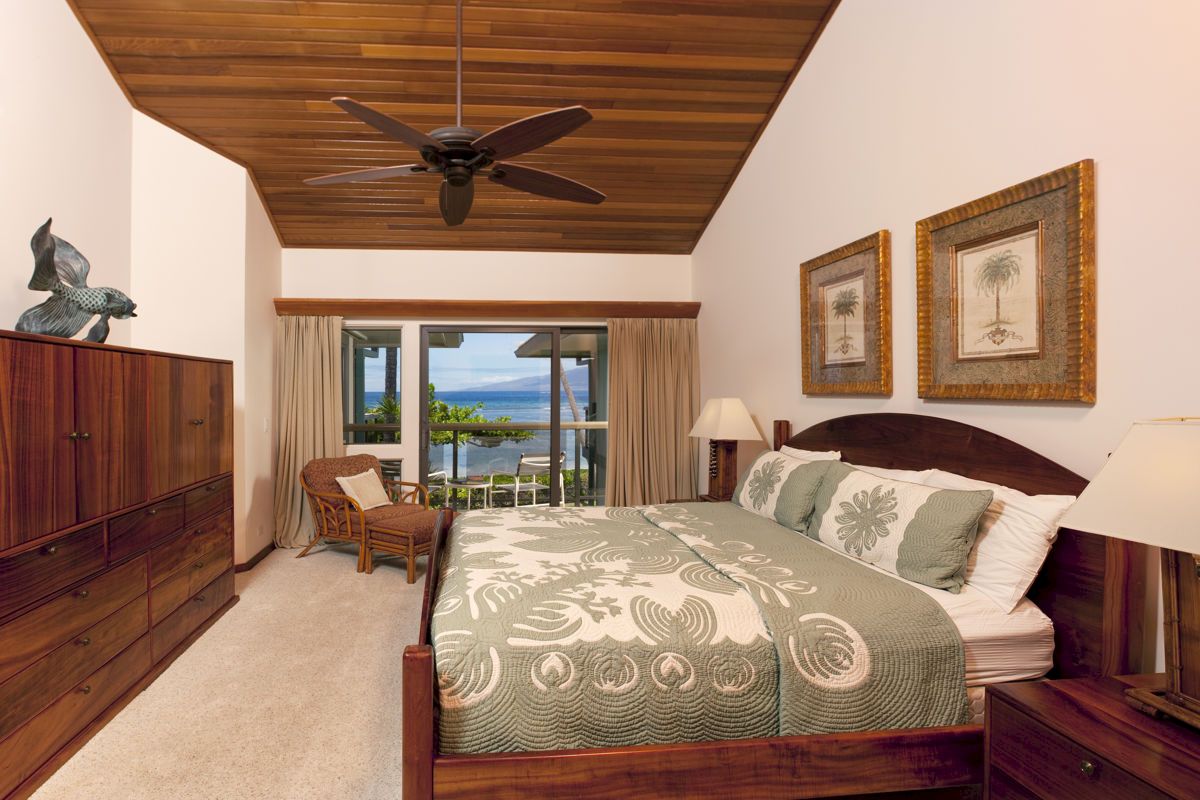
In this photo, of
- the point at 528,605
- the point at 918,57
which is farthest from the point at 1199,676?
the point at 918,57

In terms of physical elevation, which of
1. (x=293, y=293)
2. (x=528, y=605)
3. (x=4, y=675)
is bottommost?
(x=4, y=675)

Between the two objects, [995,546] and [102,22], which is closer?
[995,546]

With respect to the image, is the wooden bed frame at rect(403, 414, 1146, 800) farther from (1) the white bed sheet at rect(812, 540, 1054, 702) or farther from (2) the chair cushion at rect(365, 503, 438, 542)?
(2) the chair cushion at rect(365, 503, 438, 542)

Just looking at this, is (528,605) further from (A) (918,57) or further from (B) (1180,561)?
(A) (918,57)

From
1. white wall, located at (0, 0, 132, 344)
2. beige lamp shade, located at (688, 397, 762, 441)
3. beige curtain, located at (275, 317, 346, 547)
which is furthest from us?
beige curtain, located at (275, 317, 346, 547)

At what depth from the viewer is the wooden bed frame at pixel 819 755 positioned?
1583mm

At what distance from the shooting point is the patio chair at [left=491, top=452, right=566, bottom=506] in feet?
18.6

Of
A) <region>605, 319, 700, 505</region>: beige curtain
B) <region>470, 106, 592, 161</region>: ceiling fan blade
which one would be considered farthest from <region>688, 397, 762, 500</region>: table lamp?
<region>470, 106, 592, 161</region>: ceiling fan blade

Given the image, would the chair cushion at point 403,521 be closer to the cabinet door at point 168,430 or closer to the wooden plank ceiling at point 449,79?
the cabinet door at point 168,430

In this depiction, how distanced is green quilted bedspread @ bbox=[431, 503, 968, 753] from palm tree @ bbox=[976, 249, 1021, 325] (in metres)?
1.14

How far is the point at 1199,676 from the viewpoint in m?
1.31

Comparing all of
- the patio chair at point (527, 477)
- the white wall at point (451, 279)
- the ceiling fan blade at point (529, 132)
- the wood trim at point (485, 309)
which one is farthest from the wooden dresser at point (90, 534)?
the patio chair at point (527, 477)

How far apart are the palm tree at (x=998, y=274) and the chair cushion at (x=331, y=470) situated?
13.5 ft

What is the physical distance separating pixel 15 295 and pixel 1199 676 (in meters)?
4.32
